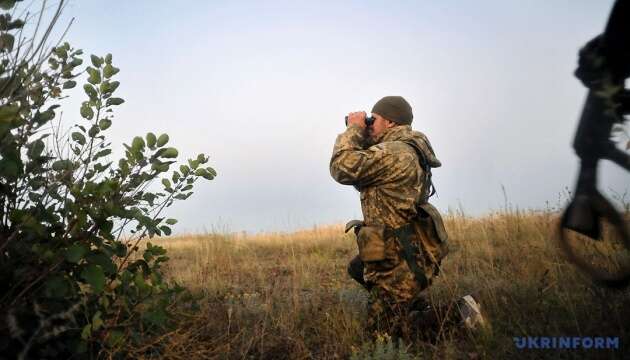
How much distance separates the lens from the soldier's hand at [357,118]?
418cm

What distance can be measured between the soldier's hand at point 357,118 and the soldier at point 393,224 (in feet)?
0.16

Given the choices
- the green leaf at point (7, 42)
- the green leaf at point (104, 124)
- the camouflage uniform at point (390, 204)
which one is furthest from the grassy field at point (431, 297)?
the green leaf at point (7, 42)

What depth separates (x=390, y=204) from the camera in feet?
12.8

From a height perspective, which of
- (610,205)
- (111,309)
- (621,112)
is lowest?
(111,309)

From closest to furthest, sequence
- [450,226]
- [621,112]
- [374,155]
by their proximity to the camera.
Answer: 1. [621,112]
2. [374,155]
3. [450,226]

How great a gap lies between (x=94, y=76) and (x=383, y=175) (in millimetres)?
2269

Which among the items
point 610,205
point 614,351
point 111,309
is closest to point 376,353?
point 614,351

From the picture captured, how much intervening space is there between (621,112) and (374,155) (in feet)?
7.89

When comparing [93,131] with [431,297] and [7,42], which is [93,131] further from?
[431,297]

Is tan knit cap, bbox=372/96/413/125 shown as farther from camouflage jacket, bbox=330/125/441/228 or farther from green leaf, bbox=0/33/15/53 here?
green leaf, bbox=0/33/15/53

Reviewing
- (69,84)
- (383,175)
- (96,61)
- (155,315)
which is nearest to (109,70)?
(96,61)

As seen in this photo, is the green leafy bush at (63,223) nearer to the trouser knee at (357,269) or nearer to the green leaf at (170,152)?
the green leaf at (170,152)

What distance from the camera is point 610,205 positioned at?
1.56 metres

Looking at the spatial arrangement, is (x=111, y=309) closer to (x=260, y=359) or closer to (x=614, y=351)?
(x=260, y=359)
